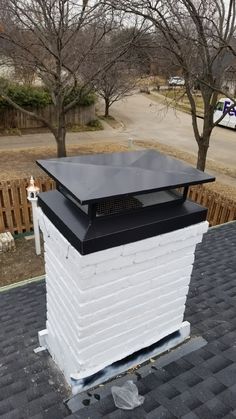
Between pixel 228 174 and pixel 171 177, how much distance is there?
12.2 m

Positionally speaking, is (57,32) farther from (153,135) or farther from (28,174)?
(153,135)

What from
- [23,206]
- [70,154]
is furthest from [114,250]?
[70,154]

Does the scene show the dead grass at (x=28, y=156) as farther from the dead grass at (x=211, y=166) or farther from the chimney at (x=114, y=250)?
the chimney at (x=114, y=250)

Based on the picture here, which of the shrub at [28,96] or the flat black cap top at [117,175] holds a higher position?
the flat black cap top at [117,175]

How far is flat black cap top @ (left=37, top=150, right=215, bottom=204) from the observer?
1.68 meters

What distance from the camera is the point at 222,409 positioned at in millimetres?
1916

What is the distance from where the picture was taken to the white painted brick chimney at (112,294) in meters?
1.83

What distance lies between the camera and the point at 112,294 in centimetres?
194

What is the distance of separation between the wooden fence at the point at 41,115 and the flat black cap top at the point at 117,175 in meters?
17.7

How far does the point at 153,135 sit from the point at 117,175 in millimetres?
18503

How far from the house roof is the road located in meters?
10.8

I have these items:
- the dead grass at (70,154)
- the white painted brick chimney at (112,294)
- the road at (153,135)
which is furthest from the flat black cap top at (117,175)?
the road at (153,135)

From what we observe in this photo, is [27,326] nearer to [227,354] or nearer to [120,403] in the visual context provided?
[120,403]

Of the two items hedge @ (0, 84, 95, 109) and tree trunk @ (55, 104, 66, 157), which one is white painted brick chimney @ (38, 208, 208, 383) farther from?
hedge @ (0, 84, 95, 109)
